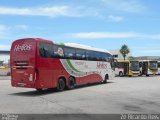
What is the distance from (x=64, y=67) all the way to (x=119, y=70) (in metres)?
28.6

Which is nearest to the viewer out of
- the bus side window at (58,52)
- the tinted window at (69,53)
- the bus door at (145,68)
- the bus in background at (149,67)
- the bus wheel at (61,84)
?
the bus side window at (58,52)

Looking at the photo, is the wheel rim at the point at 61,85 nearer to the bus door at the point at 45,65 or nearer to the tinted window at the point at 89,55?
the bus door at the point at 45,65

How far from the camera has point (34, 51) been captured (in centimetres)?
1892

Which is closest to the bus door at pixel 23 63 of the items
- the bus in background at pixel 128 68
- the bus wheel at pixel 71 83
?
the bus wheel at pixel 71 83

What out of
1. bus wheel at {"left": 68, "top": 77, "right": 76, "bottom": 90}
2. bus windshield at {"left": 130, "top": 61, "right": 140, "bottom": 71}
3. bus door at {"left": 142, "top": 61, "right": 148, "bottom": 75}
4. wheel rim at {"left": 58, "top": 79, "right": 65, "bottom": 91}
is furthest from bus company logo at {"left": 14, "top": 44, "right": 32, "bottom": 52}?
bus door at {"left": 142, "top": 61, "right": 148, "bottom": 75}

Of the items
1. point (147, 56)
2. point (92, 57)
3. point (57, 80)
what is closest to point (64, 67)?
point (57, 80)

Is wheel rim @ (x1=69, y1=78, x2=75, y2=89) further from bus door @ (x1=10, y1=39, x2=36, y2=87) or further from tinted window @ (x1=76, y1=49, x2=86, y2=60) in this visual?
bus door @ (x1=10, y1=39, x2=36, y2=87)

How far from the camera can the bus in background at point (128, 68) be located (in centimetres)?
4897

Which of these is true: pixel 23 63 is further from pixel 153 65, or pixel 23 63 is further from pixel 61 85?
pixel 153 65

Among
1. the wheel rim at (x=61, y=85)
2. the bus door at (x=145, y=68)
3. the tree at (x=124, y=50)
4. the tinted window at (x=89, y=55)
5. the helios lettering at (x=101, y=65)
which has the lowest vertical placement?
the wheel rim at (x=61, y=85)

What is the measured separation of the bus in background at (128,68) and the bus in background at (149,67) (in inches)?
91.5

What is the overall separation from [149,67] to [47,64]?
1353 inches

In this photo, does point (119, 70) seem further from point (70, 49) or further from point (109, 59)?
point (70, 49)

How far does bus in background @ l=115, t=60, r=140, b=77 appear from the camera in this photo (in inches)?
1928
